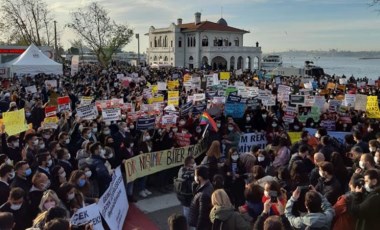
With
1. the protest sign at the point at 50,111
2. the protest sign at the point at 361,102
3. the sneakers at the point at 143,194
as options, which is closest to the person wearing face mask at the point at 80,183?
the sneakers at the point at 143,194

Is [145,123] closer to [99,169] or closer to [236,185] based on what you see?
[99,169]

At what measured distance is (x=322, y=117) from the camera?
13.9 metres

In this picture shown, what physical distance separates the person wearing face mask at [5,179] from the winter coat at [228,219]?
124 inches

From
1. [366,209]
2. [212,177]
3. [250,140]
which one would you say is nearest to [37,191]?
[212,177]

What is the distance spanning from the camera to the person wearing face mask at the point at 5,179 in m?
6.18

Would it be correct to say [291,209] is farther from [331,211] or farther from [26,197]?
[26,197]

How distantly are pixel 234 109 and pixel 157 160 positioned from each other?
17.0ft

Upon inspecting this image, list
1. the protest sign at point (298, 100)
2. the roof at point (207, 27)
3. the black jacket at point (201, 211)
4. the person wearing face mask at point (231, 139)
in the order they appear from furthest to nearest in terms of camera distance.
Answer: the roof at point (207, 27), the protest sign at point (298, 100), the person wearing face mask at point (231, 139), the black jacket at point (201, 211)

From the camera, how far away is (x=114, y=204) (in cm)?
724

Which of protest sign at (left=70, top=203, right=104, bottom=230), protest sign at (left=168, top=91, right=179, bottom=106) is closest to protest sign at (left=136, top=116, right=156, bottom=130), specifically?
protest sign at (left=168, top=91, right=179, bottom=106)

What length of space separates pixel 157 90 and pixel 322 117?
8.87 metres

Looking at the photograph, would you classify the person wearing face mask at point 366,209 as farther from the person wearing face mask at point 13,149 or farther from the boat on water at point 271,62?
the boat on water at point 271,62

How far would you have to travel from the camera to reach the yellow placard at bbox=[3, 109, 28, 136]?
10023 millimetres

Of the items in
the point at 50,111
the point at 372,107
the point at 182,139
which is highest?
the point at 50,111
